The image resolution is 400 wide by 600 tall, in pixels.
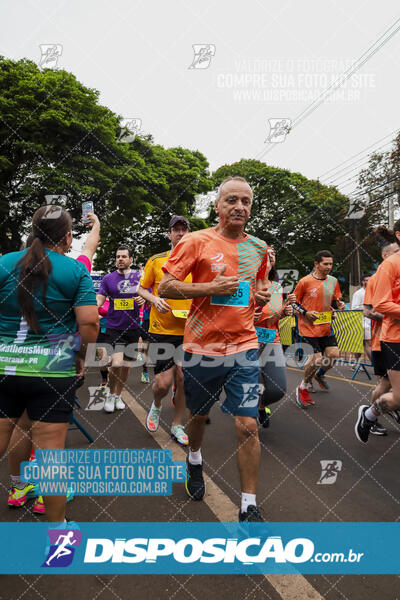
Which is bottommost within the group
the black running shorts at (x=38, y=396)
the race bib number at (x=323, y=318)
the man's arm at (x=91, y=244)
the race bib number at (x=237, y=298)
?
the black running shorts at (x=38, y=396)

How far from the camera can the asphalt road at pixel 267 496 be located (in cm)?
204

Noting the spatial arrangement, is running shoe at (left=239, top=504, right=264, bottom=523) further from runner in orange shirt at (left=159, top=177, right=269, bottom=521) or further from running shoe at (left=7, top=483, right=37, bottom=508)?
running shoe at (left=7, top=483, right=37, bottom=508)

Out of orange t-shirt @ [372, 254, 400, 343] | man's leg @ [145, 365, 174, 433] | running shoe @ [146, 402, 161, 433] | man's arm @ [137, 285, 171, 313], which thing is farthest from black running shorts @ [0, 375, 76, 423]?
orange t-shirt @ [372, 254, 400, 343]

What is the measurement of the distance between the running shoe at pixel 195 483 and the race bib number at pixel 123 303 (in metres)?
3.16

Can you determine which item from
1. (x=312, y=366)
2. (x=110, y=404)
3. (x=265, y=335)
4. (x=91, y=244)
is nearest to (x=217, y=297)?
(x=91, y=244)

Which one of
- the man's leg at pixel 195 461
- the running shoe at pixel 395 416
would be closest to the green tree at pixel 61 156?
the running shoe at pixel 395 416

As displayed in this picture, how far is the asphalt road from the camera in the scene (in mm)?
2041

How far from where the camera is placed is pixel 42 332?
87.8 inches

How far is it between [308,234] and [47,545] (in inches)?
1281

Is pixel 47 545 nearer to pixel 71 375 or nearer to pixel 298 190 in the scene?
pixel 71 375

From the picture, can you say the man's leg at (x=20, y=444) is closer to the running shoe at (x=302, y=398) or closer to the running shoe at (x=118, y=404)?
the running shoe at (x=118, y=404)

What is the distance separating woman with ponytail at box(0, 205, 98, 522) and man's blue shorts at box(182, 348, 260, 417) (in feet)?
2.79

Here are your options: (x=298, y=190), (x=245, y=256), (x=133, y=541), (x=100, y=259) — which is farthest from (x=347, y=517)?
(x=298, y=190)

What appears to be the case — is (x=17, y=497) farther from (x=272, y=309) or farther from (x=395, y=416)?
(x=395, y=416)
